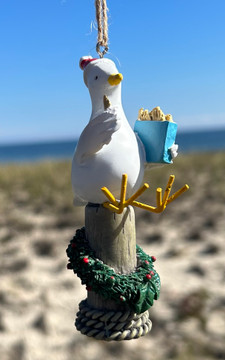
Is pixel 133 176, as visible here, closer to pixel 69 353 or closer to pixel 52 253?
pixel 69 353

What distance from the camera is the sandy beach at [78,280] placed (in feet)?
15.9

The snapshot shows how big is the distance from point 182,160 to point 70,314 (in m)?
5.15

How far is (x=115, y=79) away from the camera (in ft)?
7.03

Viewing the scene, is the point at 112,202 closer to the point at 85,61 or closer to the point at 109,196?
the point at 109,196

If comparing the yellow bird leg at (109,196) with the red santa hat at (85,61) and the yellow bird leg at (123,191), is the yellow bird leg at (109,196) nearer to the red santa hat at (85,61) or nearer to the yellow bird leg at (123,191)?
the yellow bird leg at (123,191)

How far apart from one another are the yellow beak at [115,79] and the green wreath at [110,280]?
740 mm

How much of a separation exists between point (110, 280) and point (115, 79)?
88 centimetres

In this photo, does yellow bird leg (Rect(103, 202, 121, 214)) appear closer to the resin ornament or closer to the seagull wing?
the resin ornament

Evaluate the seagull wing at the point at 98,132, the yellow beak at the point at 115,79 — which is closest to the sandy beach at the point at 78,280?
the seagull wing at the point at 98,132

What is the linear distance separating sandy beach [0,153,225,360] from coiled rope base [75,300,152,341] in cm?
259

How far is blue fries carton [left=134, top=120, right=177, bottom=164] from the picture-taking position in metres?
2.27

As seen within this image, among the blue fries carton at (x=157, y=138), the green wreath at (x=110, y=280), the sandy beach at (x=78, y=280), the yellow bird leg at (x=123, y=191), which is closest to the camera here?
the yellow bird leg at (x=123, y=191)

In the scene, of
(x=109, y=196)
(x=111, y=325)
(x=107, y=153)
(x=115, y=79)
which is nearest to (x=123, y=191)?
(x=109, y=196)

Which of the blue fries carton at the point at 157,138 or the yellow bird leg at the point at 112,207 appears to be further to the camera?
the blue fries carton at the point at 157,138
